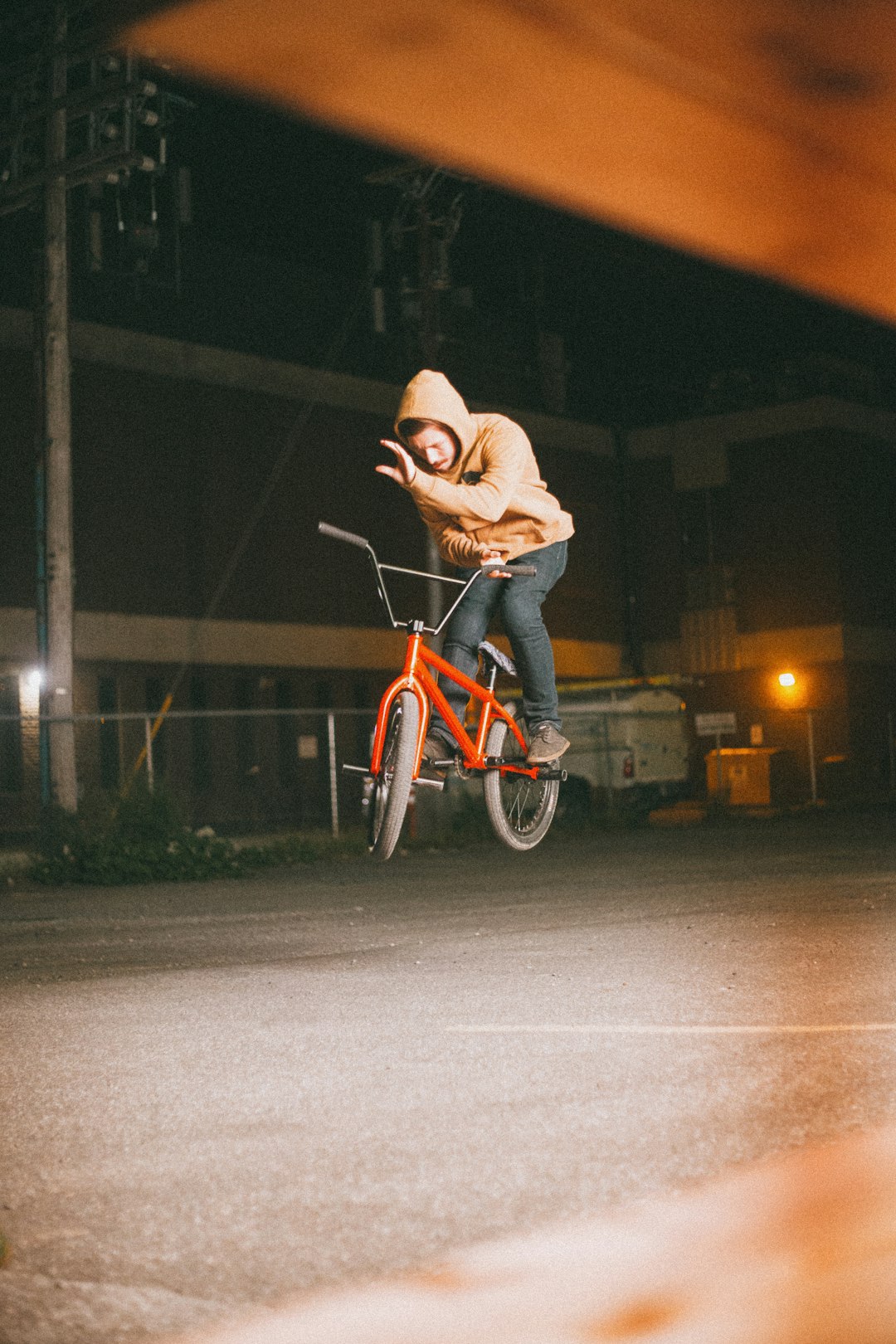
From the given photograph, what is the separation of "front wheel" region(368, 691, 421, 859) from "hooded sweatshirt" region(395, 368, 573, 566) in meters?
0.81

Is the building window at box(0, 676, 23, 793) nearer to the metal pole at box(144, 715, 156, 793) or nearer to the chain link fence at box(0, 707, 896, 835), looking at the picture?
the chain link fence at box(0, 707, 896, 835)

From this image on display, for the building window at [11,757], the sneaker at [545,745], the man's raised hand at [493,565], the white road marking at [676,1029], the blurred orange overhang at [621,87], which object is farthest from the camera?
the building window at [11,757]

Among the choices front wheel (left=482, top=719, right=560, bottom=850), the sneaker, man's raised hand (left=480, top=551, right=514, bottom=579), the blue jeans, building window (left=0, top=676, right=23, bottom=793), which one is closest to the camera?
man's raised hand (left=480, top=551, right=514, bottom=579)

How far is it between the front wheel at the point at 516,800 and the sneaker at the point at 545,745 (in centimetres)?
11

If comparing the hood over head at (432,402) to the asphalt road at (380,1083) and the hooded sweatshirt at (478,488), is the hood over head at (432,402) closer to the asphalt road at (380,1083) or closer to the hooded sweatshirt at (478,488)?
the hooded sweatshirt at (478,488)

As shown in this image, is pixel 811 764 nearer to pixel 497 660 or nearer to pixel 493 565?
pixel 497 660

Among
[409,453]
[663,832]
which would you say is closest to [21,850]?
[663,832]

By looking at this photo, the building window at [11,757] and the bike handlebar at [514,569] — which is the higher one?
the bike handlebar at [514,569]

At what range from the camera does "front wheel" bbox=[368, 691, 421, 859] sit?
720cm

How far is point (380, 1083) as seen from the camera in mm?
6332

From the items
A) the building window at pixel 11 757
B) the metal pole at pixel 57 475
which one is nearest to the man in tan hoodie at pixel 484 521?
the metal pole at pixel 57 475

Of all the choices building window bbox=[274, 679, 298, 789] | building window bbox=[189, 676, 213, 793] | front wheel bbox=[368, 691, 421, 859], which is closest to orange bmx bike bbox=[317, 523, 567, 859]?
front wheel bbox=[368, 691, 421, 859]

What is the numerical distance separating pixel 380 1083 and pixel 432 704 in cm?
196

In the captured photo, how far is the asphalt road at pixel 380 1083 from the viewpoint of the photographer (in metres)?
4.38
